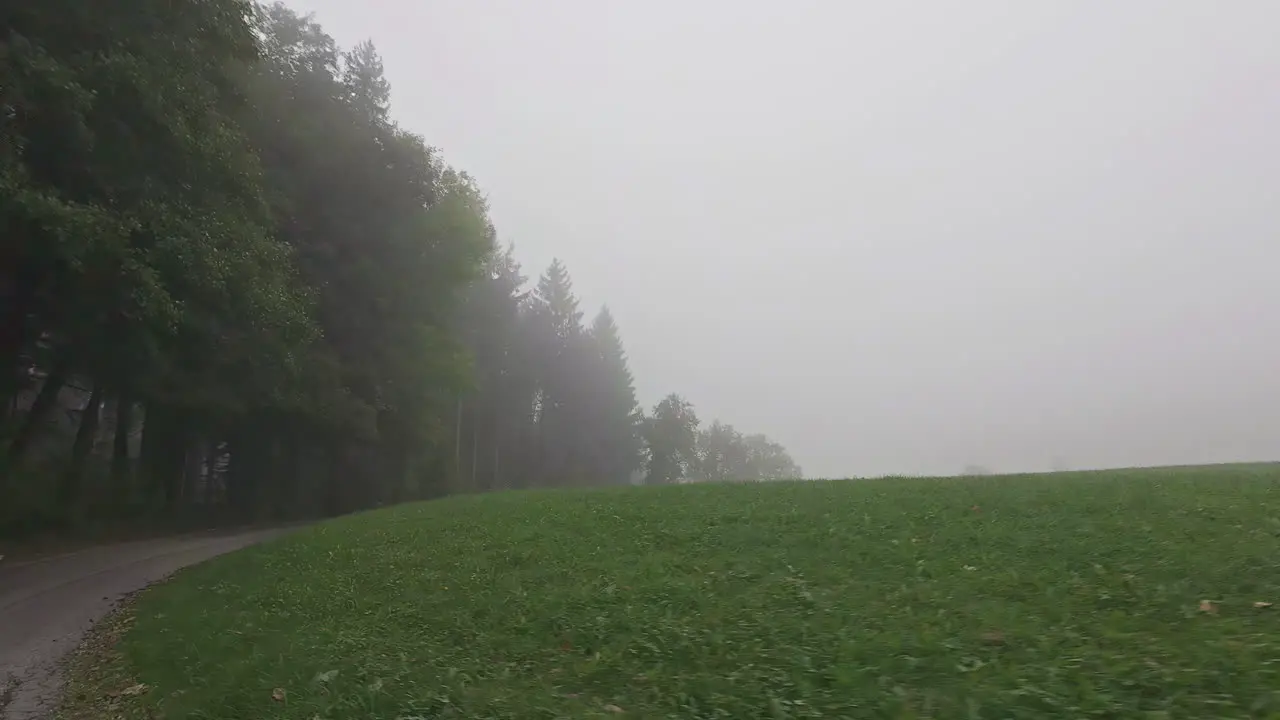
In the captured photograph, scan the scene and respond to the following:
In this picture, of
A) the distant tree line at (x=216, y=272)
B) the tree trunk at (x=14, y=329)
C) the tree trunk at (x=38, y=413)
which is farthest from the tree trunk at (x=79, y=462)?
the tree trunk at (x=14, y=329)

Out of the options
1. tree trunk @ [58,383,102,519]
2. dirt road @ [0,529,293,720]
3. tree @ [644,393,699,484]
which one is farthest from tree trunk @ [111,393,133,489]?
tree @ [644,393,699,484]

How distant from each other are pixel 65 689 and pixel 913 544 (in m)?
9.46

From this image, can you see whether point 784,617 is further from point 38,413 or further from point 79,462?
point 79,462

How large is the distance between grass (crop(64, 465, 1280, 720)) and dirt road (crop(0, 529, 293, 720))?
31.9 inches

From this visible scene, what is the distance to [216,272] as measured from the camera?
17344mm

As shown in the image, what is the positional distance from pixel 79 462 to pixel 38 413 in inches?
106

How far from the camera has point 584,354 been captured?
7525cm

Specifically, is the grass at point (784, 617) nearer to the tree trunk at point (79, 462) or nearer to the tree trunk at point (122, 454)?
the tree trunk at point (79, 462)

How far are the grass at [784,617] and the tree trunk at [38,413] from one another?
9139mm

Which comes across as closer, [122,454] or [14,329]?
[14,329]

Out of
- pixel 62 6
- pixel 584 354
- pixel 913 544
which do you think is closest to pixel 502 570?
pixel 913 544

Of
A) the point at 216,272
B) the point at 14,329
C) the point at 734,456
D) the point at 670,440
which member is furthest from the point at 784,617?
the point at 734,456

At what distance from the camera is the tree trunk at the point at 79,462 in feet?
70.9

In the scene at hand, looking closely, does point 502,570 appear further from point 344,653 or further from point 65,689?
point 65,689
